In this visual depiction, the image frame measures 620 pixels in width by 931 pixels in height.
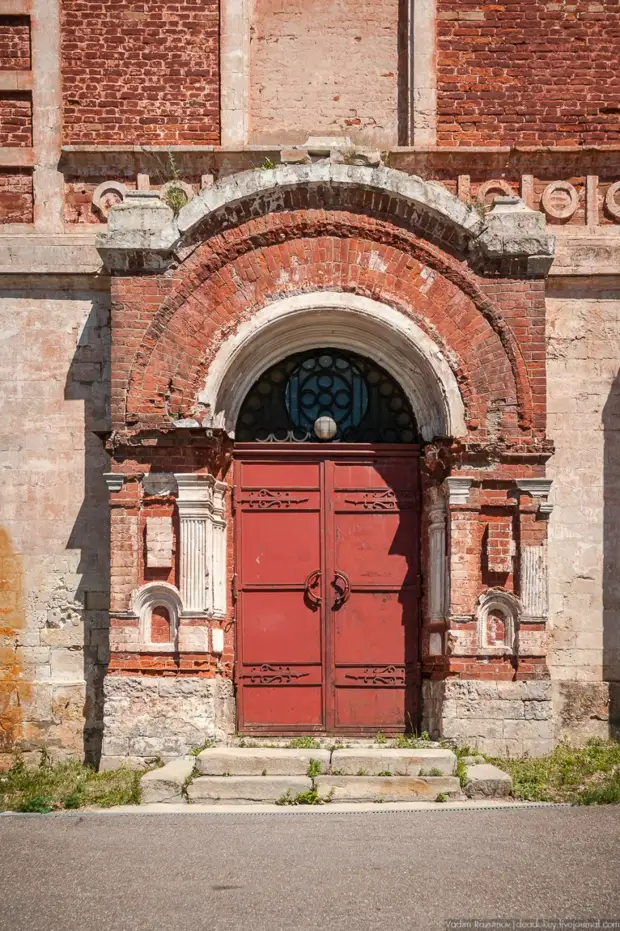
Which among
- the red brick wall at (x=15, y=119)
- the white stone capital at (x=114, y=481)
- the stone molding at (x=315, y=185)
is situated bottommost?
the white stone capital at (x=114, y=481)

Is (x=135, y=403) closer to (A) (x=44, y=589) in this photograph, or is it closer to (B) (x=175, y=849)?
(A) (x=44, y=589)

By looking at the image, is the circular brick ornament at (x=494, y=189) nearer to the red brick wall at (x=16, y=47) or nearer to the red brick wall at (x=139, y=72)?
the red brick wall at (x=139, y=72)

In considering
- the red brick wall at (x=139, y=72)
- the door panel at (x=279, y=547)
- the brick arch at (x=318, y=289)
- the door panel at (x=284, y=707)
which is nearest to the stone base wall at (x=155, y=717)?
the door panel at (x=284, y=707)

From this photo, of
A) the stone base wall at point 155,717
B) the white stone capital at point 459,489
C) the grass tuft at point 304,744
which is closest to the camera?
the grass tuft at point 304,744

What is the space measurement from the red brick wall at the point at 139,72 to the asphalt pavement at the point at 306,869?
6.54 meters

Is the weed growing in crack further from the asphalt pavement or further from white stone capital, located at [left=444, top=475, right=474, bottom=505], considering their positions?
white stone capital, located at [left=444, top=475, right=474, bottom=505]

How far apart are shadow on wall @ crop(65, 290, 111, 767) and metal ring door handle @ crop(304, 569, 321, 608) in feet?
6.21

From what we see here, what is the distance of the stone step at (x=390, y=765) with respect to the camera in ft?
29.9

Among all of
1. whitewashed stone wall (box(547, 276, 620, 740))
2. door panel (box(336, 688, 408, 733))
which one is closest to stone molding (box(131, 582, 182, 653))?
door panel (box(336, 688, 408, 733))

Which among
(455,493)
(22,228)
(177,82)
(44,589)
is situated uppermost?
A: (177,82)

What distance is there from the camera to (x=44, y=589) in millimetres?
11125

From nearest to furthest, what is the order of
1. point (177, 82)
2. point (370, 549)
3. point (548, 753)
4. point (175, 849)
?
point (175, 849), point (548, 753), point (370, 549), point (177, 82)

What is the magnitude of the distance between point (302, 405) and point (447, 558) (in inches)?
78.7

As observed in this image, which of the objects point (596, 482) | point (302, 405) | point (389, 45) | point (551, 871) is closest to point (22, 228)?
point (302, 405)
